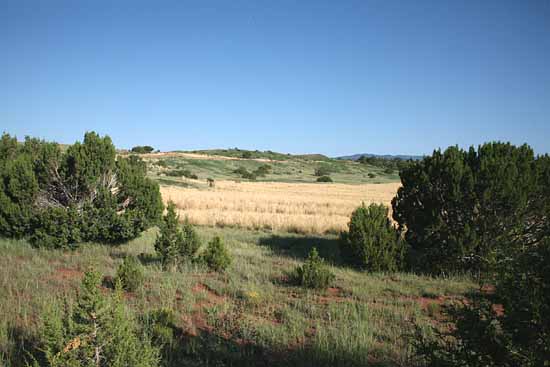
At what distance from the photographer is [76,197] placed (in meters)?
9.95

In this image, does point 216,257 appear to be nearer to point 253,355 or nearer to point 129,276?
point 129,276

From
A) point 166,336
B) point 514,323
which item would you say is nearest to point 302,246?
point 166,336

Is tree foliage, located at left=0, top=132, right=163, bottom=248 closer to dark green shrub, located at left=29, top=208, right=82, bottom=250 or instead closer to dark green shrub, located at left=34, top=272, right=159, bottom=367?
dark green shrub, located at left=29, top=208, right=82, bottom=250

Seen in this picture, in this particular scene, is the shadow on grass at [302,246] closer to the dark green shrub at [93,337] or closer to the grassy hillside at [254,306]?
the grassy hillside at [254,306]

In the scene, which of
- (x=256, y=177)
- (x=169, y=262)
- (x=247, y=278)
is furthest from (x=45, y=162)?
(x=256, y=177)

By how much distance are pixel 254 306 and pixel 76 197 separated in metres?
7.40

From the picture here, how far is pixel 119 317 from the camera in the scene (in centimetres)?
304

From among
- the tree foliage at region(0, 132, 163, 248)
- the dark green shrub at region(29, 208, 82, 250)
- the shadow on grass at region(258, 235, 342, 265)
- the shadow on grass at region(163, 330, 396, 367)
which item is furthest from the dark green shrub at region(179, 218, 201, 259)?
the shadow on grass at region(163, 330, 396, 367)

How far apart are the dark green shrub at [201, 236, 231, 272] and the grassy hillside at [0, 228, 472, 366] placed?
240 millimetres

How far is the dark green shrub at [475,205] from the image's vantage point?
7676mm

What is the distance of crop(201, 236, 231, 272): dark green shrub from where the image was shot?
772cm

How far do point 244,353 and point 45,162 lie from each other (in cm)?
934

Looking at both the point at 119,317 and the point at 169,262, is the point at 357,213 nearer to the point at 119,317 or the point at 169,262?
the point at 169,262

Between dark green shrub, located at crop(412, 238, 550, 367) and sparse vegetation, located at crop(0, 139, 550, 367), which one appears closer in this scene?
dark green shrub, located at crop(412, 238, 550, 367)
